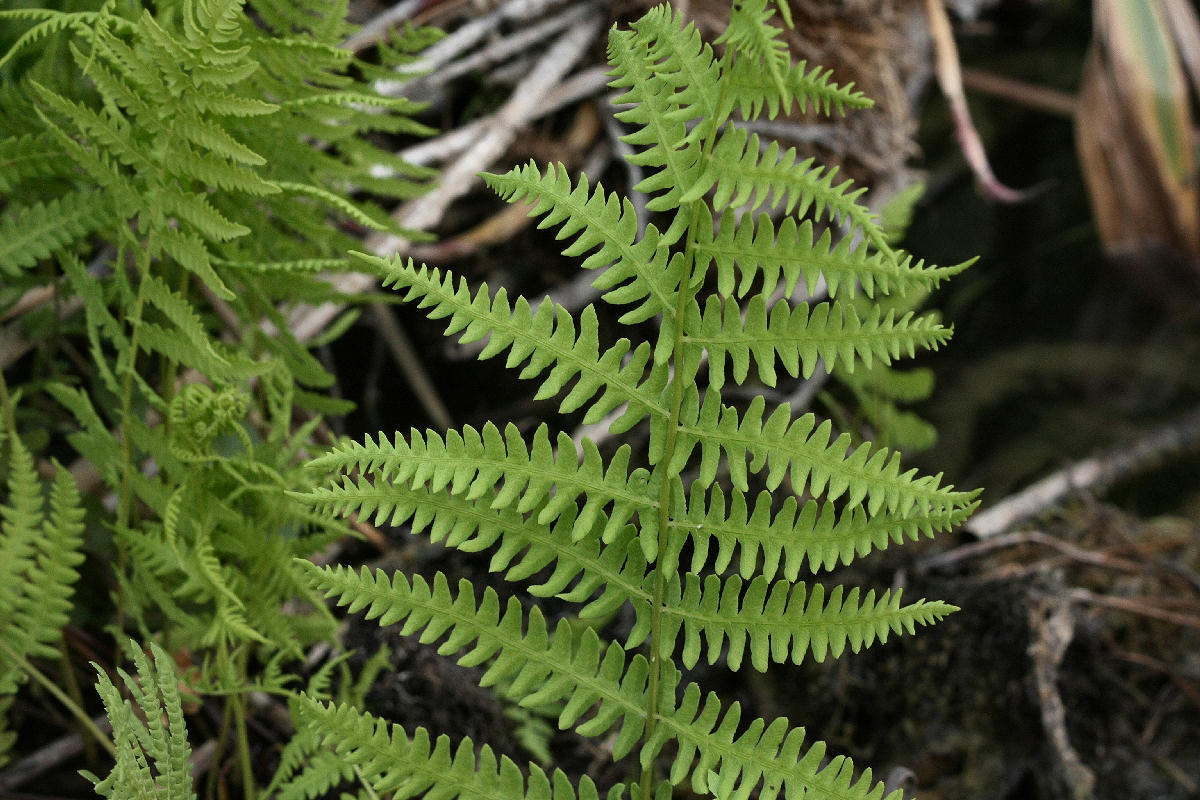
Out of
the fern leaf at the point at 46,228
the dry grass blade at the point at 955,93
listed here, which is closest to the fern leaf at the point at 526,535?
the fern leaf at the point at 46,228

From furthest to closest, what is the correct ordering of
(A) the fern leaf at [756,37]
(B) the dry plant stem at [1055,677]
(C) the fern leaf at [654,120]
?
(B) the dry plant stem at [1055,677]
(C) the fern leaf at [654,120]
(A) the fern leaf at [756,37]

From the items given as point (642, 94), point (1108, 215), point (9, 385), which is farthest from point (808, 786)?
point (1108, 215)

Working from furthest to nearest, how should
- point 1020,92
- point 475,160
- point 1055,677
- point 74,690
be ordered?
point 1020,92, point 475,160, point 1055,677, point 74,690

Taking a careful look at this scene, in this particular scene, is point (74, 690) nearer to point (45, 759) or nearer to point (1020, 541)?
point (45, 759)

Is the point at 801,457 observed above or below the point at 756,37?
below

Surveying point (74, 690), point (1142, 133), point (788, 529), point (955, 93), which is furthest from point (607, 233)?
point (1142, 133)

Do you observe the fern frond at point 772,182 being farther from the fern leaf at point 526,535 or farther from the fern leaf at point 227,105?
the fern leaf at point 227,105

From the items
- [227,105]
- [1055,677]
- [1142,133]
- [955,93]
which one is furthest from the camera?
[1142,133]
